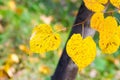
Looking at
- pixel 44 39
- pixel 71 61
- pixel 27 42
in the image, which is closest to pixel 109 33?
pixel 44 39

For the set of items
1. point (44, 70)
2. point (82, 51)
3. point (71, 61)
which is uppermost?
point (82, 51)

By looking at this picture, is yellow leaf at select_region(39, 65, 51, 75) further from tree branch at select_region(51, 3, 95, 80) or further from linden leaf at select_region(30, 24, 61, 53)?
linden leaf at select_region(30, 24, 61, 53)

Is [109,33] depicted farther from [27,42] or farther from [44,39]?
[27,42]

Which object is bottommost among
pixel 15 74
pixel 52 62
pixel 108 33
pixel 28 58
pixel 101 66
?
pixel 101 66

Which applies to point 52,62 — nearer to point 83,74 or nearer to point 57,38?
point 83,74

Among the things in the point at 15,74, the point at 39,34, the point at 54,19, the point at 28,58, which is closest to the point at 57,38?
the point at 39,34

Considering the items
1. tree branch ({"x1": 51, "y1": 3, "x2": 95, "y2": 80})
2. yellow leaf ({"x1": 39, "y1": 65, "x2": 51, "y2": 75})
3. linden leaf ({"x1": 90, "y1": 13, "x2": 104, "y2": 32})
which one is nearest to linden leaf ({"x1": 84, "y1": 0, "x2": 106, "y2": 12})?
linden leaf ({"x1": 90, "y1": 13, "x2": 104, "y2": 32})
